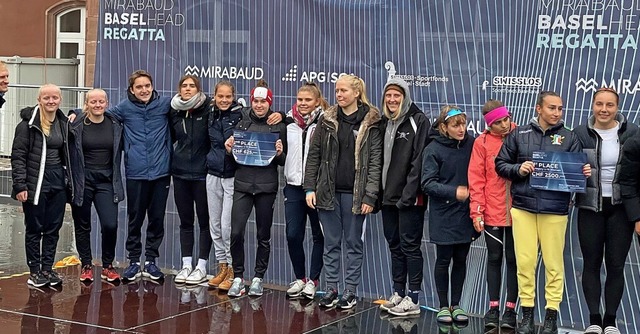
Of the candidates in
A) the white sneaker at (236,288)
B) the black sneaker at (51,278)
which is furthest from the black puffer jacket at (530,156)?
the black sneaker at (51,278)

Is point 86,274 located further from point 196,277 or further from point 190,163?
point 190,163

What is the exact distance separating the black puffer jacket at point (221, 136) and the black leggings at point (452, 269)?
2.14m

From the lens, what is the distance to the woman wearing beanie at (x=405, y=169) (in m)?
8.57

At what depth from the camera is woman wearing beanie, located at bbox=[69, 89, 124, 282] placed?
9.56m

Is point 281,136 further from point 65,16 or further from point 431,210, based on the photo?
point 65,16

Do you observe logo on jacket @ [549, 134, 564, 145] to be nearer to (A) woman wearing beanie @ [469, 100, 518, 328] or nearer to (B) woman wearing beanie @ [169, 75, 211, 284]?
(A) woman wearing beanie @ [469, 100, 518, 328]

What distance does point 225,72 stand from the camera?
10.3 meters

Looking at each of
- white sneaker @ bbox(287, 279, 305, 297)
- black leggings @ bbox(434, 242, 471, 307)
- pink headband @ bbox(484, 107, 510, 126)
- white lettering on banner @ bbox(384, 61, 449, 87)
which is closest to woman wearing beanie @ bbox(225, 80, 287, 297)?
white sneaker @ bbox(287, 279, 305, 297)

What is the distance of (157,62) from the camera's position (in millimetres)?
10672

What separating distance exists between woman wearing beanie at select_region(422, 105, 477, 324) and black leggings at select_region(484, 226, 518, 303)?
187 mm

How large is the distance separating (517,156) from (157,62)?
416 centimetres

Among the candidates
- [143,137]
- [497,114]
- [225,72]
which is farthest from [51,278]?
[497,114]

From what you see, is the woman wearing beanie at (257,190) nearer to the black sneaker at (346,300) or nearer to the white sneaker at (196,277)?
the white sneaker at (196,277)

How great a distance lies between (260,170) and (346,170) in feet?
2.73
